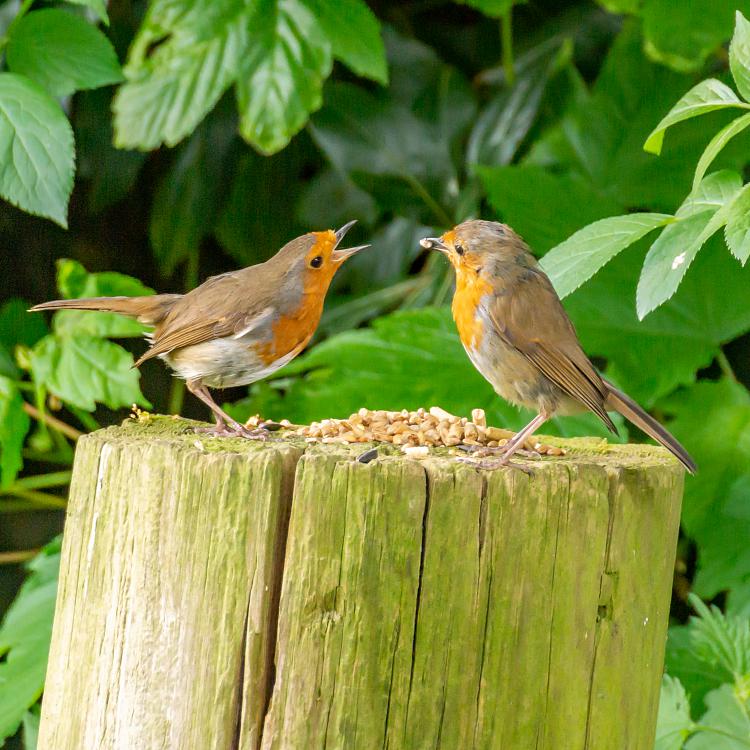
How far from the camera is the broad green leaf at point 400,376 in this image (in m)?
3.13

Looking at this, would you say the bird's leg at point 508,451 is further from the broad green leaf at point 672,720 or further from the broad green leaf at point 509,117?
the broad green leaf at point 509,117

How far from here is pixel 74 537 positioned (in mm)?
1857

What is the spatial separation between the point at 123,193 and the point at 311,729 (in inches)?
117

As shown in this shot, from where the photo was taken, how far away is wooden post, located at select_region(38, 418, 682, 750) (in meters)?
1.58

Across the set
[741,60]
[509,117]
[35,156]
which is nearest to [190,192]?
[509,117]

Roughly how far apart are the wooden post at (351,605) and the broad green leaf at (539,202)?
1780 millimetres

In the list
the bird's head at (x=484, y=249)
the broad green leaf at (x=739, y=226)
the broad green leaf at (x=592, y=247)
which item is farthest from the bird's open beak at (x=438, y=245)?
the broad green leaf at (x=739, y=226)

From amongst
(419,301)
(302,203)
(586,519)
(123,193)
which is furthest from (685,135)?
(586,519)

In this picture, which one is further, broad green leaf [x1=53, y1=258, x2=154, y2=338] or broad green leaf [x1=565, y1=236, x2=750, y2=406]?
broad green leaf [x1=565, y1=236, x2=750, y2=406]

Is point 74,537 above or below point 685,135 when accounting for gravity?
below

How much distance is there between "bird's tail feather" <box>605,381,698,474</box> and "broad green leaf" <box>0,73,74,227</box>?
4.03 ft

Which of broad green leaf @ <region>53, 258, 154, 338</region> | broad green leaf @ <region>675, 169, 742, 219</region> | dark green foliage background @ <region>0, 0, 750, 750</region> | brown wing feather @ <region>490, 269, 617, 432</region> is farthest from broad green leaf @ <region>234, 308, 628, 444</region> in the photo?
broad green leaf @ <region>675, 169, 742, 219</region>

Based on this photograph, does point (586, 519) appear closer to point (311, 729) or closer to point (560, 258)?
point (560, 258)

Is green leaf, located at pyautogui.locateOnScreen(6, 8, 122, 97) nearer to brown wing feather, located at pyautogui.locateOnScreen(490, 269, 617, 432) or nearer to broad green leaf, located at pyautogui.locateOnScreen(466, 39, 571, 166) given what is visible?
brown wing feather, located at pyautogui.locateOnScreen(490, 269, 617, 432)
